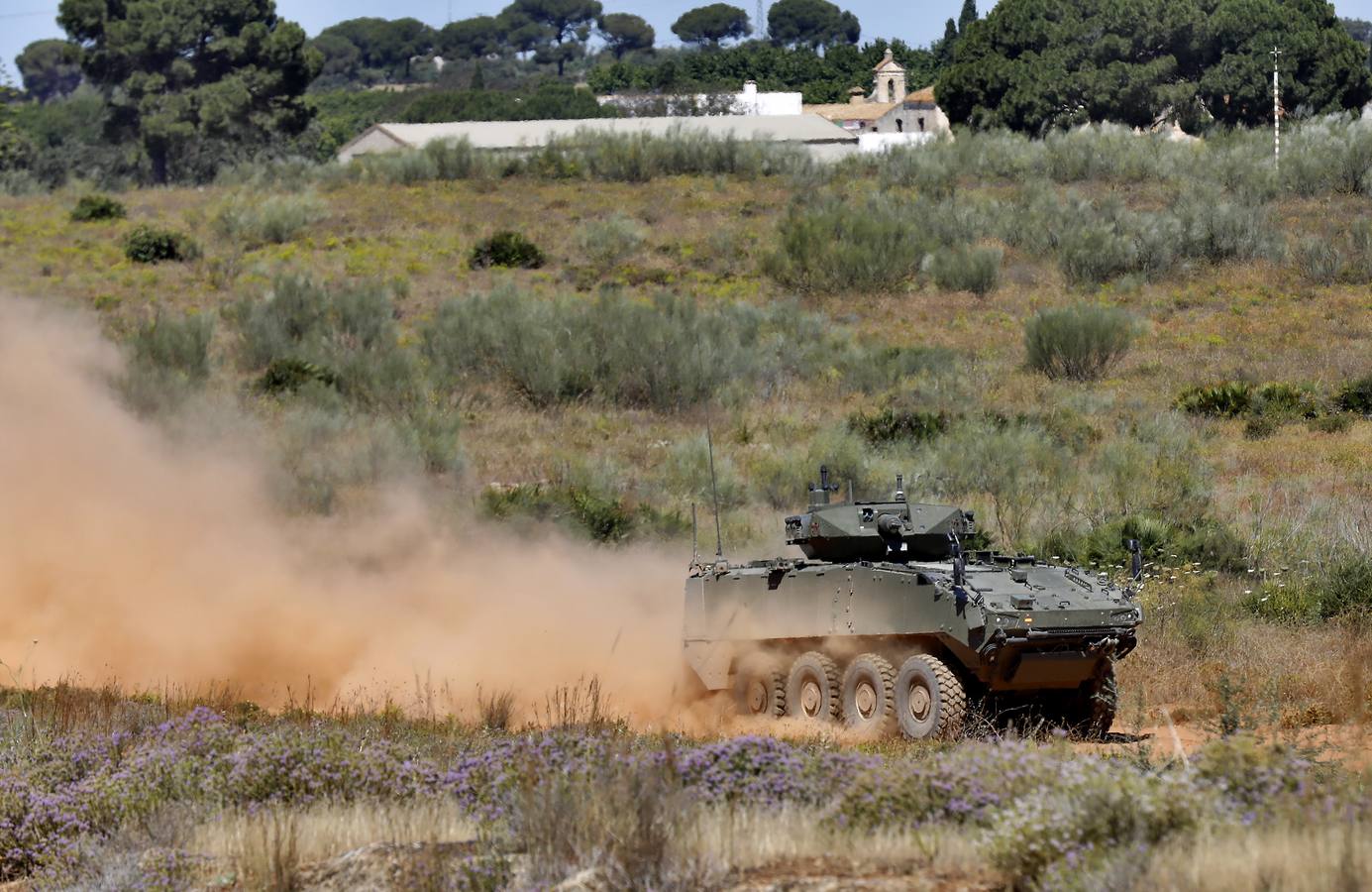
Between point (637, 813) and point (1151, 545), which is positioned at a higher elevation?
point (637, 813)

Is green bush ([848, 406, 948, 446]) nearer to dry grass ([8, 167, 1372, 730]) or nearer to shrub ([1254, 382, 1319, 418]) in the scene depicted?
dry grass ([8, 167, 1372, 730])

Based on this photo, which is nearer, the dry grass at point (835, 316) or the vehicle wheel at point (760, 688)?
the vehicle wheel at point (760, 688)

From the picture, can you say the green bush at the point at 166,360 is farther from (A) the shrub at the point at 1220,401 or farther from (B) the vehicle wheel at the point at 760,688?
(A) the shrub at the point at 1220,401

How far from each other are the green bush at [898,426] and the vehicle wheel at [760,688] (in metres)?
13.5

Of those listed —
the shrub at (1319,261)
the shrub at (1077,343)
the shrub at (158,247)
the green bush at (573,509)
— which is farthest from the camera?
the shrub at (158,247)

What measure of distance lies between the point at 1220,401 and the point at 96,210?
101ft

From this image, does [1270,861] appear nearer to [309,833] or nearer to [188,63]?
[309,833]

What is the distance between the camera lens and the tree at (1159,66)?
73.4m

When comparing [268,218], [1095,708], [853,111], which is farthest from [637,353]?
[853,111]

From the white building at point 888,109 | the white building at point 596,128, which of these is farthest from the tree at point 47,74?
the white building at point 596,128

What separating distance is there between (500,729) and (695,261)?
33.5 metres

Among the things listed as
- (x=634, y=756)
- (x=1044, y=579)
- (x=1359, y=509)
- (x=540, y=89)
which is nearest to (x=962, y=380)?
(x=1359, y=509)

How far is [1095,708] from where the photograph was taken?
1572cm

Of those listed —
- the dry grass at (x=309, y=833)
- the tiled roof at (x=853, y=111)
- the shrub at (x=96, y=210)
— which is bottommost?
the dry grass at (x=309, y=833)
